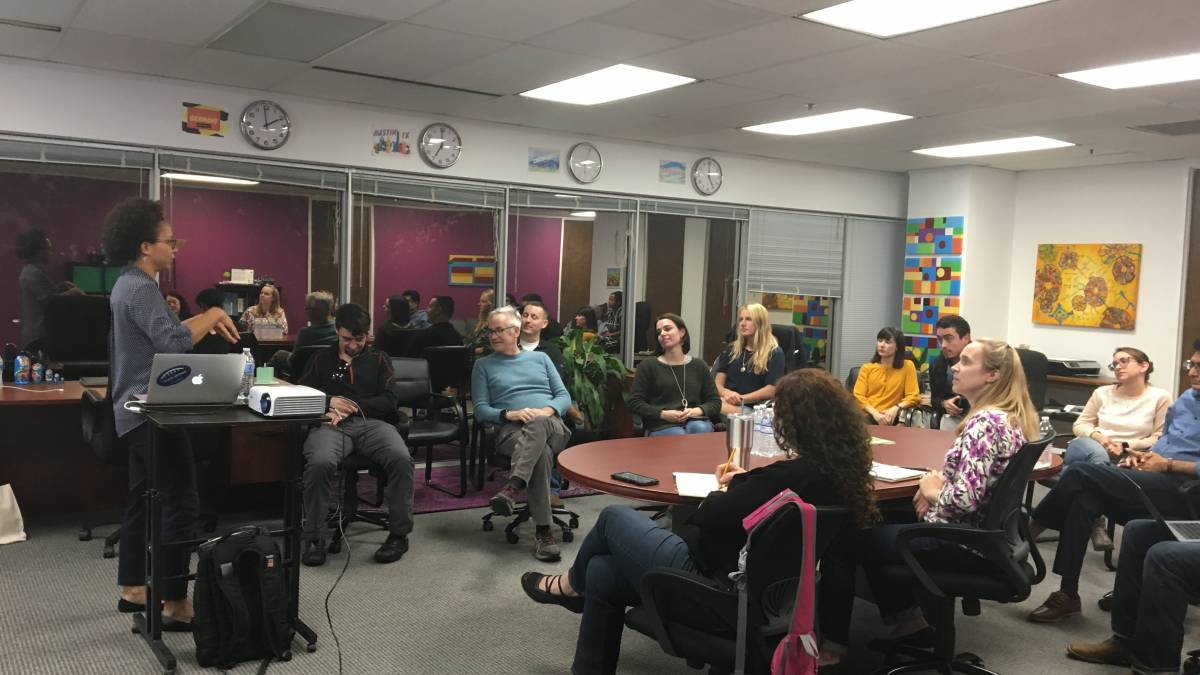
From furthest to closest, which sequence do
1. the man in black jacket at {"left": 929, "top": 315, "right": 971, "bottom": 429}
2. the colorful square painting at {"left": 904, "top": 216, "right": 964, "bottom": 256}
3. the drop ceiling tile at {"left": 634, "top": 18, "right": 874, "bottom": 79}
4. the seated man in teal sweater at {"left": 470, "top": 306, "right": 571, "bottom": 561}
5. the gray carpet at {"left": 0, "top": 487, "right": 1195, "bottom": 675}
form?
the colorful square painting at {"left": 904, "top": 216, "right": 964, "bottom": 256}
the man in black jacket at {"left": 929, "top": 315, "right": 971, "bottom": 429}
the seated man in teal sweater at {"left": 470, "top": 306, "right": 571, "bottom": 561}
the drop ceiling tile at {"left": 634, "top": 18, "right": 874, "bottom": 79}
the gray carpet at {"left": 0, "top": 487, "right": 1195, "bottom": 675}

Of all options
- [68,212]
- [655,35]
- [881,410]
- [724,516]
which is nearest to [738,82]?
[655,35]

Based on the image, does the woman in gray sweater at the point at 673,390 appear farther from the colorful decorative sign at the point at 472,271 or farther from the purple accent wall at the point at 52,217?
the purple accent wall at the point at 52,217

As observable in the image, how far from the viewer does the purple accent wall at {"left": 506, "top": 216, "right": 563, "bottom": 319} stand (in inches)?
280

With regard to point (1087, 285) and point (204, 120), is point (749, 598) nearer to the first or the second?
point (204, 120)

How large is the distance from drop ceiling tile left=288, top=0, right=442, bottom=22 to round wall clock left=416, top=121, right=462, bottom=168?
232 cm

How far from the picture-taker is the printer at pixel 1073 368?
808 cm

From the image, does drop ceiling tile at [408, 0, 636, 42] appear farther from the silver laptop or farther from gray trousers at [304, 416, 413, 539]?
gray trousers at [304, 416, 413, 539]

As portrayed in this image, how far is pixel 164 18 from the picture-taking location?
4.39 meters

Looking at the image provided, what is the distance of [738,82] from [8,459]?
4.39 meters

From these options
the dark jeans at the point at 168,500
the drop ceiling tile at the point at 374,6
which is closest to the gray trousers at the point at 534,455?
the dark jeans at the point at 168,500

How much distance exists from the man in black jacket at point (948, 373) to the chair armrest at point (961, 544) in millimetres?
2658

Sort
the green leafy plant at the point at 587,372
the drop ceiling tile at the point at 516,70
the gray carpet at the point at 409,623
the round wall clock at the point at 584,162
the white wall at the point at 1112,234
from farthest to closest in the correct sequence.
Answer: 1. the white wall at the point at 1112,234
2. the round wall clock at the point at 584,162
3. the green leafy plant at the point at 587,372
4. the drop ceiling tile at the point at 516,70
5. the gray carpet at the point at 409,623

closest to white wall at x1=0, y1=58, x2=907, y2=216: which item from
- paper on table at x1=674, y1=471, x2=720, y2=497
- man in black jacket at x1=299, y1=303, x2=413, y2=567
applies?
man in black jacket at x1=299, y1=303, x2=413, y2=567

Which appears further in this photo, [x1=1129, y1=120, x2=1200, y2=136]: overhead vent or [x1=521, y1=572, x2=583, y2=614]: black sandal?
[x1=1129, y1=120, x2=1200, y2=136]: overhead vent
